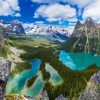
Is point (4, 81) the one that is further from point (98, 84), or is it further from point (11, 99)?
point (98, 84)

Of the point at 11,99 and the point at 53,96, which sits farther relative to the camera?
the point at 53,96

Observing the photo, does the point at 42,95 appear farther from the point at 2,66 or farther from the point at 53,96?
the point at 2,66

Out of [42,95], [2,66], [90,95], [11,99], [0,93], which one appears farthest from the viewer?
[42,95]

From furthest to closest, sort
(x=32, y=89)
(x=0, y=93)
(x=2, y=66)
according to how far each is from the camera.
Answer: (x=32, y=89) < (x=2, y=66) < (x=0, y=93)

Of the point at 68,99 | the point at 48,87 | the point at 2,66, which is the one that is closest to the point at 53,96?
the point at 68,99

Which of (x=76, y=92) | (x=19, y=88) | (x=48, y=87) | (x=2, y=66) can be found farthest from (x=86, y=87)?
(x=2, y=66)

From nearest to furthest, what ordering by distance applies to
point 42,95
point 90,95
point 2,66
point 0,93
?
point 0,93 → point 2,66 → point 90,95 → point 42,95

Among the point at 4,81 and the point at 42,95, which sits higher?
the point at 4,81

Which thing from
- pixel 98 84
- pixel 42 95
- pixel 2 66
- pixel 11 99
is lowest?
pixel 42 95

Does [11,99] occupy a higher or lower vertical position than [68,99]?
higher
